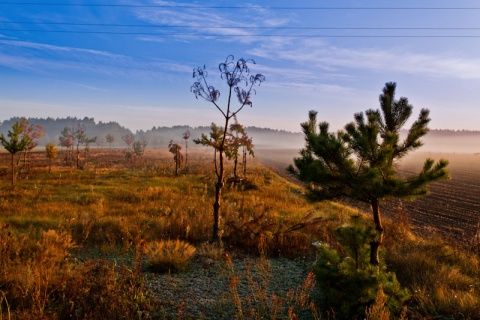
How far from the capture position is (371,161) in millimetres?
4070

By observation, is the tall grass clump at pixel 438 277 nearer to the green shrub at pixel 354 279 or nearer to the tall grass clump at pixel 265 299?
the green shrub at pixel 354 279

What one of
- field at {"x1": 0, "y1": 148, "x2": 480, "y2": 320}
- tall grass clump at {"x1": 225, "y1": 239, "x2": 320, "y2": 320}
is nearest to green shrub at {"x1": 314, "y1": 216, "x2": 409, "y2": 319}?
field at {"x1": 0, "y1": 148, "x2": 480, "y2": 320}

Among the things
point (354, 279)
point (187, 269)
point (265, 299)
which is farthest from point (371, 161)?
point (187, 269)

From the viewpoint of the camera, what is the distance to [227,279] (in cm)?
529

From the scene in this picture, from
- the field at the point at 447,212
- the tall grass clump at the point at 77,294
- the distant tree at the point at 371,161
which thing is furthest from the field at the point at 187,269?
the field at the point at 447,212

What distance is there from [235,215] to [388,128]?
20.4 feet

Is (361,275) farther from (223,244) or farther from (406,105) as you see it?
(223,244)

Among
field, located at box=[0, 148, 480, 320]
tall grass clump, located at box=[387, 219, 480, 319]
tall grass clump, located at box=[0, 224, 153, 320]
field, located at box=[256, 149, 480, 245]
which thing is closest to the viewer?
tall grass clump, located at box=[0, 224, 153, 320]

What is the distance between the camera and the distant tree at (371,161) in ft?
13.1

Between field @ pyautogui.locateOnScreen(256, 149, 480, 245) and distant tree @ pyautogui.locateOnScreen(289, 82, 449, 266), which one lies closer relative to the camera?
distant tree @ pyautogui.locateOnScreen(289, 82, 449, 266)

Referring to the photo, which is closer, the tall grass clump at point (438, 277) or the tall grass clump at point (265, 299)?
the tall grass clump at point (265, 299)

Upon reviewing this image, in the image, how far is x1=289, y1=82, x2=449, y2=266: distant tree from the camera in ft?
13.1

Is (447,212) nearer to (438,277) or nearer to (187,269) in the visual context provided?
(438,277)

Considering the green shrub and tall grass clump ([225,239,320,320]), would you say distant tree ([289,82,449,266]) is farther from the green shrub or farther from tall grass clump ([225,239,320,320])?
tall grass clump ([225,239,320,320])
